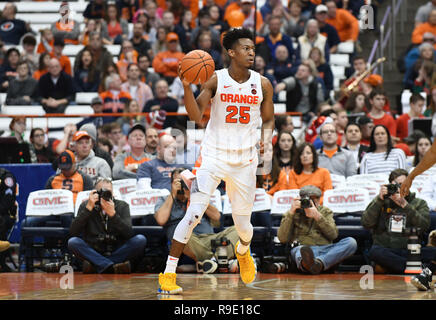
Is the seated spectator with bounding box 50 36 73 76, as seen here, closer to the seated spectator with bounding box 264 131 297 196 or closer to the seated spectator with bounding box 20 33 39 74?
the seated spectator with bounding box 20 33 39 74

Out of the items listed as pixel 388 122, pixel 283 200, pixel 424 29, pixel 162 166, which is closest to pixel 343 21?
pixel 424 29

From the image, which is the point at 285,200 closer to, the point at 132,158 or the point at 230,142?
the point at 132,158

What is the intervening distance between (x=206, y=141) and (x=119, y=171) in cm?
514

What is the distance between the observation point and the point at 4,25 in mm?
19625

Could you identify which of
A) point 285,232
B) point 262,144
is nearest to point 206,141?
point 262,144

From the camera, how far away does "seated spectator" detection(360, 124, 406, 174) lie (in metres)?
12.4

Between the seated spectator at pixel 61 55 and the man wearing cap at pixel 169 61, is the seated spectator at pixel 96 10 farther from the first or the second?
the man wearing cap at pixel 169 61

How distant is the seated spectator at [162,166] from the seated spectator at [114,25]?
721 cm

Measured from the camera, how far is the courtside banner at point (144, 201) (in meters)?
11.8

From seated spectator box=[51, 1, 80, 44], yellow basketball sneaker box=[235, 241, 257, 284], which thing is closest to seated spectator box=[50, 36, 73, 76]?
seated spectator box=[51, 1, 80, 44]

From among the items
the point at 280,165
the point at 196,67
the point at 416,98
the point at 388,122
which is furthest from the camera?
the point at 416,98

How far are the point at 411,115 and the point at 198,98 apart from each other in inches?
310

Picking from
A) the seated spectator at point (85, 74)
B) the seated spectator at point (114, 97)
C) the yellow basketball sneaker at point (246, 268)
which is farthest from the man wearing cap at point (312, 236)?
the seated spectator at point (85, 74)

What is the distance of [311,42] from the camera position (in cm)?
1784
